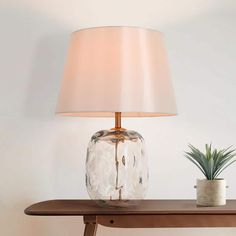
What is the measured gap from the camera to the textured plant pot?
1.18m

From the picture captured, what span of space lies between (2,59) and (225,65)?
651 millimetres

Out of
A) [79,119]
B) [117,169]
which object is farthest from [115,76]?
[79,119]

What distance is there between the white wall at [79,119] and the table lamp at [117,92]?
21 cm

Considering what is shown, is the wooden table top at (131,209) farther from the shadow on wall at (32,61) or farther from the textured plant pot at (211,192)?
the shadow on wall at (32,61)

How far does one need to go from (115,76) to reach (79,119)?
34 centimetres

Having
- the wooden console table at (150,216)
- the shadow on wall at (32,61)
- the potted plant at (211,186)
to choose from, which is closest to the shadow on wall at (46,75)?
the shadow on wall at (32,61)

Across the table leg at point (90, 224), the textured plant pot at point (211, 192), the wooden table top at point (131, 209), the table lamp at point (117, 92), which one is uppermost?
the table lamp at point (117, 92)

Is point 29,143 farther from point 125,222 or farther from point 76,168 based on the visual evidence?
point 125,222

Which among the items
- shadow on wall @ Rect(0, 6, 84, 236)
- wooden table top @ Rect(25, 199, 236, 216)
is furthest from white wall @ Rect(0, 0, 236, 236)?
wooden table top @ Rect(25, 199, 236, 216)

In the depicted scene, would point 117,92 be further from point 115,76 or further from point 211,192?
point 211,192

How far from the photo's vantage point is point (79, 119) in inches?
55.8

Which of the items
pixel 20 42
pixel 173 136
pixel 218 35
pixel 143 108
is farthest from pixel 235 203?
pixel 20 42

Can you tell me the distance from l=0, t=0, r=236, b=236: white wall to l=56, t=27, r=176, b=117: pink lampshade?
10.4 inches

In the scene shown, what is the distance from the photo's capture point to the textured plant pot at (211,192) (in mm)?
1182
